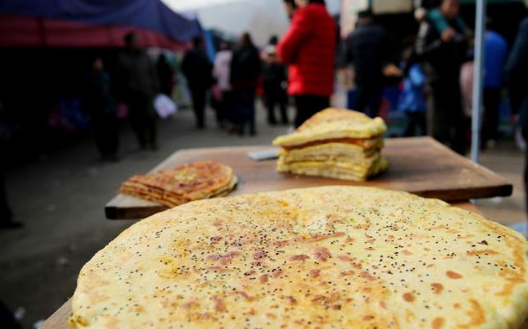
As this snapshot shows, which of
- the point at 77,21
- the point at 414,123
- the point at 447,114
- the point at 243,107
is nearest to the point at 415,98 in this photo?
the point at 414,123

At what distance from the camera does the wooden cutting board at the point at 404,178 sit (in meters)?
2.28

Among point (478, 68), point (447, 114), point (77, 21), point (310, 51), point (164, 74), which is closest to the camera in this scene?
point (478, 68)

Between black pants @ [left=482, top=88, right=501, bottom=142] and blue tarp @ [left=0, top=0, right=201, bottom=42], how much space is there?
670cm

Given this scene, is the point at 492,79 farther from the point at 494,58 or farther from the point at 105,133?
the point at 105,133

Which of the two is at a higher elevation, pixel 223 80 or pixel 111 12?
pixel 111 12

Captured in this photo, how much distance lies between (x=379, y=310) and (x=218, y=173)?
1.59m

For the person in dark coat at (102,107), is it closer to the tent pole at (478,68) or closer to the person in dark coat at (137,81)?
the person in dark coat at (137,81)

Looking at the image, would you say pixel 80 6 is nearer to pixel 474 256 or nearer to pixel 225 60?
pixel 225 60

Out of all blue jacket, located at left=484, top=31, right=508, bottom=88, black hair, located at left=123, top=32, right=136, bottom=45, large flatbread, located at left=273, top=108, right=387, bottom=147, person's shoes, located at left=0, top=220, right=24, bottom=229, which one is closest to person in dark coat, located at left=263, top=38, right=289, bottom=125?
black hair, located at left=123, top=32, right=136, bottom=45

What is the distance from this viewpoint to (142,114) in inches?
364

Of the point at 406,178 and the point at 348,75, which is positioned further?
the point at 348,75

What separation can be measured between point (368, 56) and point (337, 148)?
3748 mm

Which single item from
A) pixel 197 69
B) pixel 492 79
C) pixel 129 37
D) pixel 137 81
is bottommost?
pixel 492 79

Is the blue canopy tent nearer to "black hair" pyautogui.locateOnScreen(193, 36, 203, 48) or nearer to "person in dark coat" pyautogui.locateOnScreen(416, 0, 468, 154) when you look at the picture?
"black hair" pyautogui.locateOnScreen(193, 36, 203, 48)
